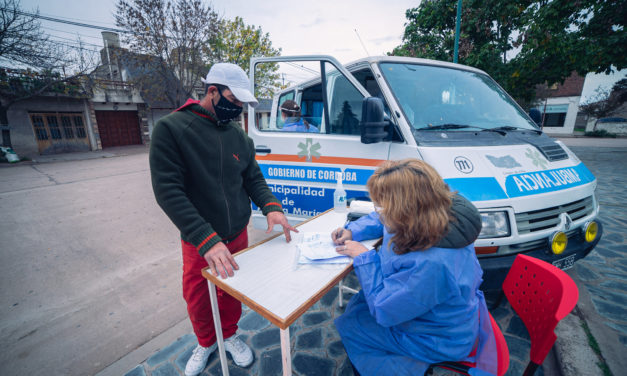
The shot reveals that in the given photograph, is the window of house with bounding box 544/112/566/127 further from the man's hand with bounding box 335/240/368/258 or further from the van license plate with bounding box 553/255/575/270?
the man's hand with bounding box 335/240/368/258

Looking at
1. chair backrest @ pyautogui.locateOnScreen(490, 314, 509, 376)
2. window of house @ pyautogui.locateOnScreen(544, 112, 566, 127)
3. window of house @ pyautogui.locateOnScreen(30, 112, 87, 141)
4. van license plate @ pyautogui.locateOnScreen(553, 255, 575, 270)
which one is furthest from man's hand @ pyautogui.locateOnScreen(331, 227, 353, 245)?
window of house @ pyautogui.locateOnScreen(544, 112, 566, 127)

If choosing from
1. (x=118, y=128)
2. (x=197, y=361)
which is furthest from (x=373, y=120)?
(x=118, y=128)

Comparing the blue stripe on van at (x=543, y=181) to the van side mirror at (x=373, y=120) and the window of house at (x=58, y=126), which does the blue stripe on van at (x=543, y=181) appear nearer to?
the van side mirror at (x=373, y=120)

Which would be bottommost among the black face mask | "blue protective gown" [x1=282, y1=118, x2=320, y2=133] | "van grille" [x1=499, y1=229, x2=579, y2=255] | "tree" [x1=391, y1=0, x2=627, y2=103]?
"van grille" [x1=499, y1=229, x2=579, y2=255]

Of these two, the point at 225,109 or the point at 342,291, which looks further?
the point at 342,291

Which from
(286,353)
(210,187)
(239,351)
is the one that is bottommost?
(239,351)

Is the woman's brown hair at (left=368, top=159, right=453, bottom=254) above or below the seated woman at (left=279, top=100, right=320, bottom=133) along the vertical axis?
below

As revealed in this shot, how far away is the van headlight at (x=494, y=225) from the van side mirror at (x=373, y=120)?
980 millimetres

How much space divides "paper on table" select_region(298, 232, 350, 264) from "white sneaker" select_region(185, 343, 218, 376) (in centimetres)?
121

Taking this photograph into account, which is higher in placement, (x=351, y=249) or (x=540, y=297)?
(x=351, y=249)

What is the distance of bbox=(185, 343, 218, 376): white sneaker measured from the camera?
1.98 metres

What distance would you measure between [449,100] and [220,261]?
8.89 ft

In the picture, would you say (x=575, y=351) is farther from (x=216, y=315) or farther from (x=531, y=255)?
(x=216, y=315)

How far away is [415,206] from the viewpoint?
3.84 ft
